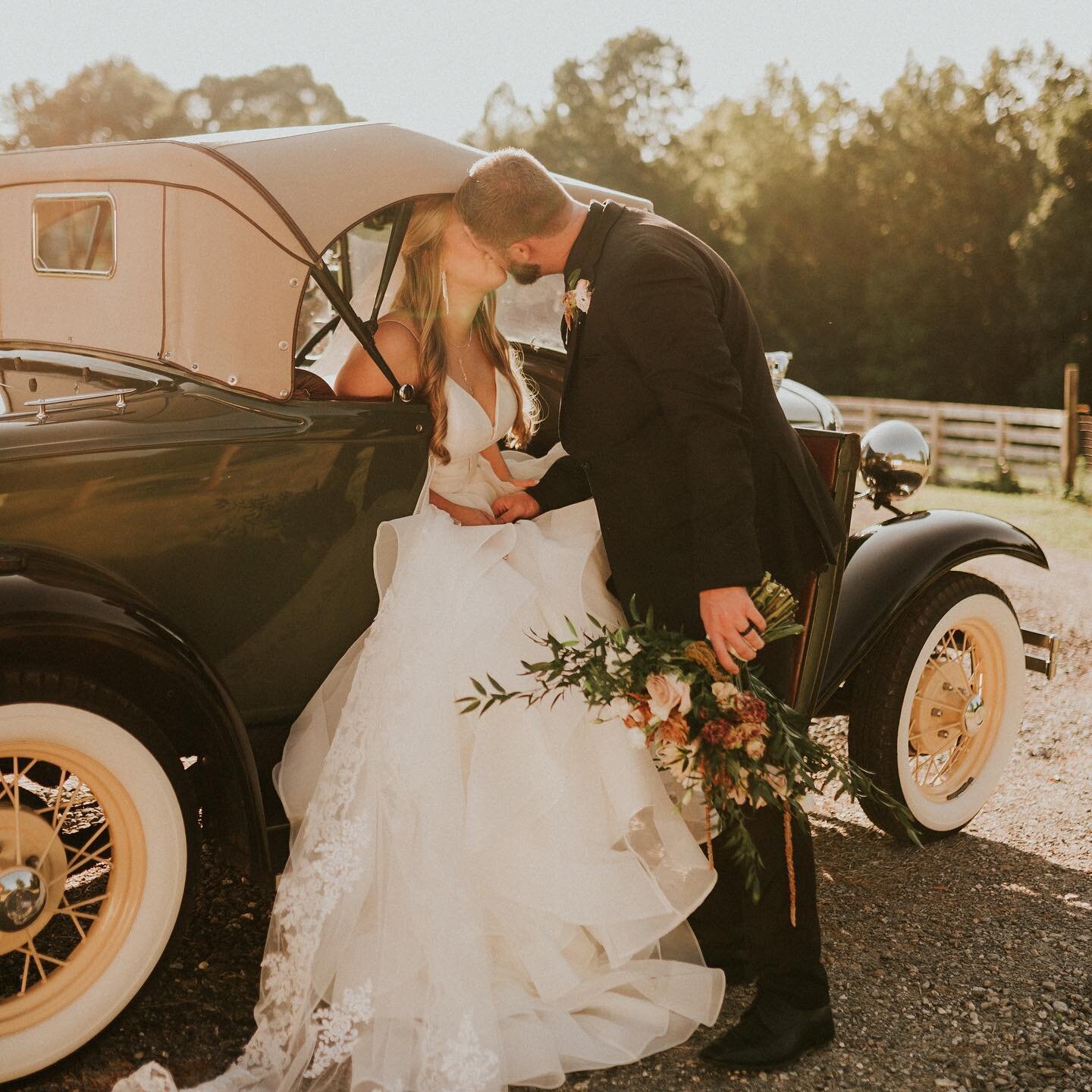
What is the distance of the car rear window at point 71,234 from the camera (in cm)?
287

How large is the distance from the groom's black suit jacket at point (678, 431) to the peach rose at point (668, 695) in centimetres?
21

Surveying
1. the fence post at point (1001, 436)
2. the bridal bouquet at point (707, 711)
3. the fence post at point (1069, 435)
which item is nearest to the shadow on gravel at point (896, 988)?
the bridal bouquet at point (707, 711)

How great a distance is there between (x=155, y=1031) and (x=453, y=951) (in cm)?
76

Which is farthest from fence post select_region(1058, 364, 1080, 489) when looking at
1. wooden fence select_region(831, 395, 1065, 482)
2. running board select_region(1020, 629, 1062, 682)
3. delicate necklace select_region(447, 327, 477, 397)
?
delicate necklace select_region(447, 327, 477, 397)

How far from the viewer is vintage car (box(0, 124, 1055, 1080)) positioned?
88.4 inches

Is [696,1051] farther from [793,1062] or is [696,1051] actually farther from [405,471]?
[405,471]

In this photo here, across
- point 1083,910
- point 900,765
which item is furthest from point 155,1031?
point 1083,910

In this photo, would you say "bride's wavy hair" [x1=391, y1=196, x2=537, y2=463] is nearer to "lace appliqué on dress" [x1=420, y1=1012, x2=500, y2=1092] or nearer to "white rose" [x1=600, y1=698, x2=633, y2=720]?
"white rose" [x1=600, y1=698, x2=633, y2=720]

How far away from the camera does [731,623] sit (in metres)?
2.39

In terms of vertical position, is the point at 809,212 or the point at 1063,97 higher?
the point at 1063,97

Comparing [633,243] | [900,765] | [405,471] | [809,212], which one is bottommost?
[900,765]

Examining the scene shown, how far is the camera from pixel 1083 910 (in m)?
3.20

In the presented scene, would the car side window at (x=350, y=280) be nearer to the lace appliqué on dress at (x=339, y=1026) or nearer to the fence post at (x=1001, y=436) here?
the lace appliqué on dress at (x=339, y=1026)

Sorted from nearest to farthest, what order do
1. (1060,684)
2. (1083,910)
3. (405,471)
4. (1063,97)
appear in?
(405,471)
(1083,910)
(1060,684)
(1063,97)
